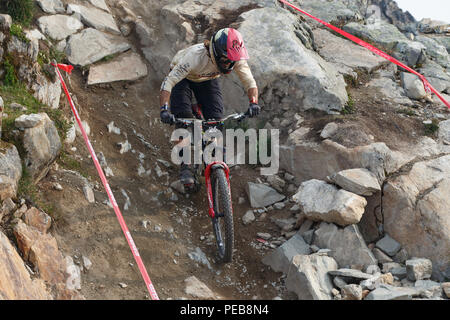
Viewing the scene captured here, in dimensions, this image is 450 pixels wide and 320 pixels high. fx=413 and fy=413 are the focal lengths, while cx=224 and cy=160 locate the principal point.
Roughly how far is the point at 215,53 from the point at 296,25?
4836mm

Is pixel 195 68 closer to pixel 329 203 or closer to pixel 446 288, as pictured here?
pixel 329 203

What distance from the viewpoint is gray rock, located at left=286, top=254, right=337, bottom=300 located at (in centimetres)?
533

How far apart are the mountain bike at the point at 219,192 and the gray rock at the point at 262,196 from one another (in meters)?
0.91

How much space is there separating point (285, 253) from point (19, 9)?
7.25 m

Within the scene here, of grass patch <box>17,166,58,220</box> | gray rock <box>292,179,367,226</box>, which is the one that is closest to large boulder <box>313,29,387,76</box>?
gray rock <box>292,179,367,226</box>

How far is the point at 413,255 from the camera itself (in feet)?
19.8

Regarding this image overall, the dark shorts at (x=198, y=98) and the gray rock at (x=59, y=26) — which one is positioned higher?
the dark shorts at (x=198, y=98)

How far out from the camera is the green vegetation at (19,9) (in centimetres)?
839

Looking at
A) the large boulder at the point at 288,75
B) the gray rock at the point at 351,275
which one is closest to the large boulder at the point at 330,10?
the large boulder at the point at 288,75

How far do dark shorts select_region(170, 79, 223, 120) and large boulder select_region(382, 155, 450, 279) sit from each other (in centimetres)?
315

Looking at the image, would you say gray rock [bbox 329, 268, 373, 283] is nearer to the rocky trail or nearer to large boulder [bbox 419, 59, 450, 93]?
the rocky trail

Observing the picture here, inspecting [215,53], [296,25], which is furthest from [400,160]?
[296,25]

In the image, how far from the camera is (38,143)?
5.77m

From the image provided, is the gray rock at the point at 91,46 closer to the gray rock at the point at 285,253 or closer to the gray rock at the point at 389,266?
the gray rock at the point at 285,253
